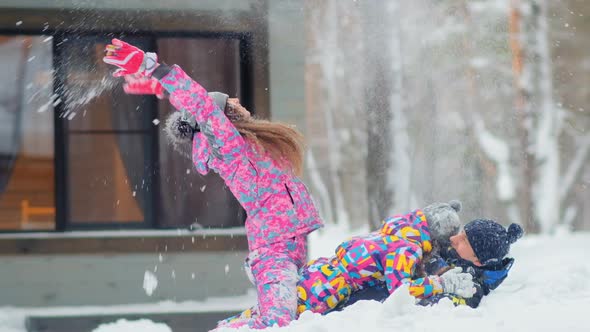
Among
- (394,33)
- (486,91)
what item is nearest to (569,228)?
(486,91)

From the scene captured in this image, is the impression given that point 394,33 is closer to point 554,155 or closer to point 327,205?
point 554,155

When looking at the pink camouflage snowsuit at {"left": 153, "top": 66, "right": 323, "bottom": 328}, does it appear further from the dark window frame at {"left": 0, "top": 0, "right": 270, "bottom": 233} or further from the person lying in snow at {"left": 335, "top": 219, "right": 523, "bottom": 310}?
the dark window frame at {"left": 0, "top": 0, "right": 270, "bottom": 233}

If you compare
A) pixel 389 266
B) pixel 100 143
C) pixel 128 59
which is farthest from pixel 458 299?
pixel 100 143

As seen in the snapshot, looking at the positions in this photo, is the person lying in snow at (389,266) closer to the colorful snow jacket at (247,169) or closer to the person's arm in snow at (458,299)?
the person's arm in snow at (458,299)

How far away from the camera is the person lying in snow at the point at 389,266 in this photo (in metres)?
3.70

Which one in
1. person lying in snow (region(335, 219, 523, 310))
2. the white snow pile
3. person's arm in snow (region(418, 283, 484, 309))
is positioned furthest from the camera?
the white snow pile

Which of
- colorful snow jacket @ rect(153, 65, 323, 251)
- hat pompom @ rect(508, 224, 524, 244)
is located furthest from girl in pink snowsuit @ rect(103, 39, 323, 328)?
hat pompom @ rect(508, 224, 524, 244)

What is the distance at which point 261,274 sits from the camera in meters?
3.90

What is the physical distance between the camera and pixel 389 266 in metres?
3.72

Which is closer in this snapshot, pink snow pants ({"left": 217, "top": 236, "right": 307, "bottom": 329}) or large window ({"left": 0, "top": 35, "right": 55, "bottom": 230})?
pink snow pants ({"left": 217, "top": 236, "right": 307, "bottom": 329})

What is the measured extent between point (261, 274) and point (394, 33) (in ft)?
18.8

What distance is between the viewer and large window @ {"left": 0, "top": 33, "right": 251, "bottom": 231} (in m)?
7.46

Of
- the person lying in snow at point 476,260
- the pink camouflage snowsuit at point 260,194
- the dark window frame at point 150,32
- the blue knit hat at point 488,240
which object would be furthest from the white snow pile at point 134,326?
the blue knit hat at point 488,240

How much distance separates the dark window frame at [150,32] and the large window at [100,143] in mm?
16
